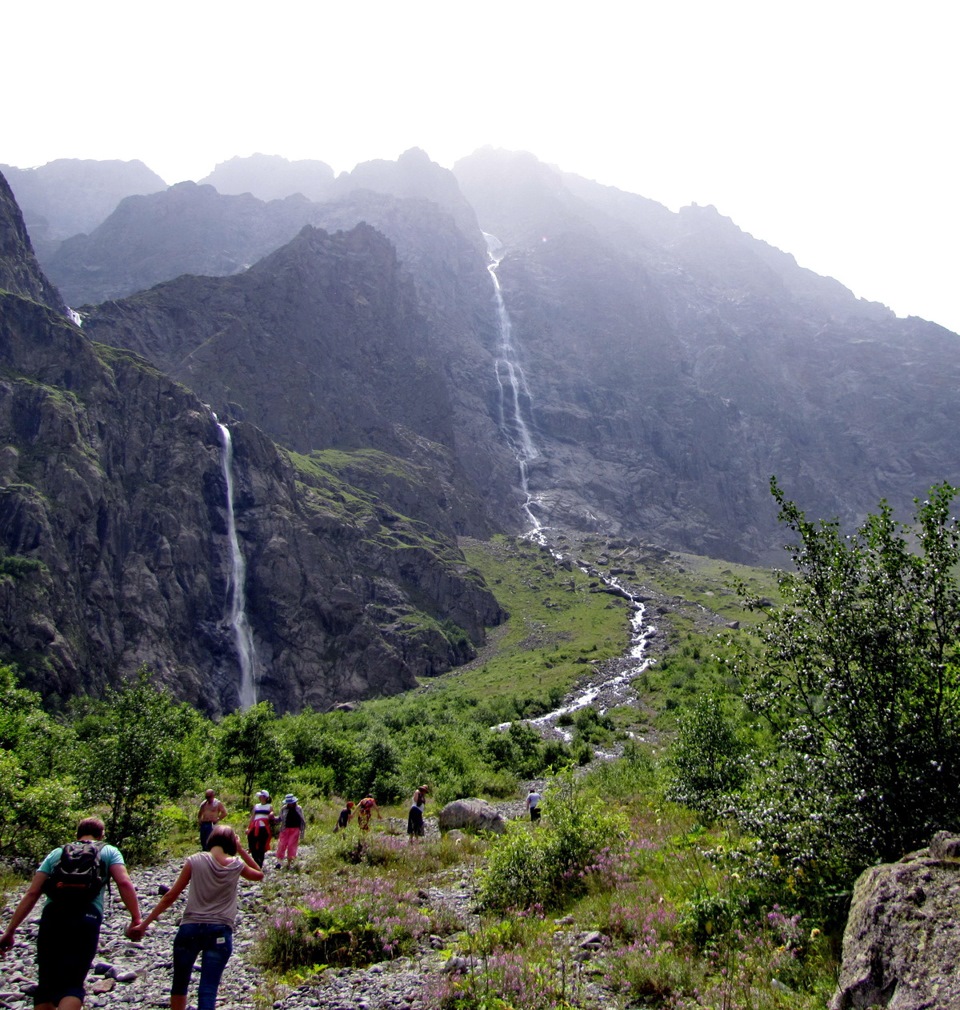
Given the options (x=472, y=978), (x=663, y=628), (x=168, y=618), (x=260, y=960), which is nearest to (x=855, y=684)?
(x=472, y=978)

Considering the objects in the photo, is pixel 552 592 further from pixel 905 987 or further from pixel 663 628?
pixel 905 987

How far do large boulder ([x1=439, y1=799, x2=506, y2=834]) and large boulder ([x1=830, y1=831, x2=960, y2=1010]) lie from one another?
1811 centimetres

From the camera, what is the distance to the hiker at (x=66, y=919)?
763 cm

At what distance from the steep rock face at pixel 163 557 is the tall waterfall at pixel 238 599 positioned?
1.13 m

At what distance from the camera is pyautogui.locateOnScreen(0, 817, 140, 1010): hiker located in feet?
25.0

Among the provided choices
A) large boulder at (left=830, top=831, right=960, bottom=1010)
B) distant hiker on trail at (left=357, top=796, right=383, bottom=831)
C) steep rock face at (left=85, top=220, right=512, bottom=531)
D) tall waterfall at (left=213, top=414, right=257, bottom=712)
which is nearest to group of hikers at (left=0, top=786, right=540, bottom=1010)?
large boulder at (left=830, top=831, right=960, bottom=1010)

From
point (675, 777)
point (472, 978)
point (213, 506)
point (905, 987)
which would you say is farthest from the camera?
point (213, 506)

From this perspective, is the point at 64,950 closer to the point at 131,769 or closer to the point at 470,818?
the point at 131,769

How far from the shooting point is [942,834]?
8.37 metres

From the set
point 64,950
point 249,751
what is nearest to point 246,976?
point 64,950

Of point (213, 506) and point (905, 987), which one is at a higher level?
point (905, 987)

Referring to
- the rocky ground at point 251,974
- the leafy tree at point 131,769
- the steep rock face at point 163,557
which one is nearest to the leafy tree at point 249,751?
the leafy tree at point 131,769

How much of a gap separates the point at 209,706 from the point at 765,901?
8542cm

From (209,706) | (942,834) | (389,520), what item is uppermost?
(942,834)
